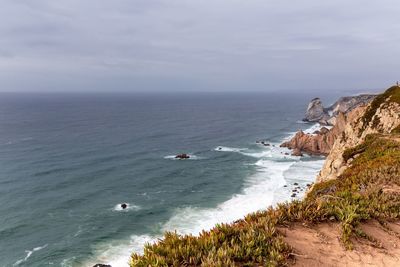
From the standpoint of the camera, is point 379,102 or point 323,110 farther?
point 323,110

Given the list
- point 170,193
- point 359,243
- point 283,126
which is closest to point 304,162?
point 170,193

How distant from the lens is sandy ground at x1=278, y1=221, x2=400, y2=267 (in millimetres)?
→ 9281

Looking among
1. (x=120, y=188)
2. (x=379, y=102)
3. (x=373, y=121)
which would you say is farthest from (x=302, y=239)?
(x=120, y=188)

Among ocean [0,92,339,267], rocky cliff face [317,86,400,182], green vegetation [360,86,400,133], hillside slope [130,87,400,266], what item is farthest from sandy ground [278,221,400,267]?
green vegetation [360,86,400,133]

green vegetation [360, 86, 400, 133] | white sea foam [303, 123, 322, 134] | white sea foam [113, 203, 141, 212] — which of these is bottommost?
white sea foam [113, 203, 141, 212]

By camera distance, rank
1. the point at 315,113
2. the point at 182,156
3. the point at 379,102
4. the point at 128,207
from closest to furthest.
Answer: the point at 128,207 → the point at 379,102 → the point at 182,156 → the point at 315,113

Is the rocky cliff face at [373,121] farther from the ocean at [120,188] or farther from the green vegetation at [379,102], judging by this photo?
the ocean at [120,188]

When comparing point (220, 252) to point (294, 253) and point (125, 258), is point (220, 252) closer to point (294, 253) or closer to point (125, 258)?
point (294, 253)

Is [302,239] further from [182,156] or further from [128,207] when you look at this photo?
[182,156]

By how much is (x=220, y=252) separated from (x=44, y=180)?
62.5m

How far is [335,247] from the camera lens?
9.95m

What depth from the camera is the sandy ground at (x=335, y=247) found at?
30.5 ft

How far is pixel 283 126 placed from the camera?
143m

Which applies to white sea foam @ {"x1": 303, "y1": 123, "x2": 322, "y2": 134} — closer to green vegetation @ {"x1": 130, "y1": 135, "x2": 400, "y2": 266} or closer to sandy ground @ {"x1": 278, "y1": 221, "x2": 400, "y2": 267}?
green vegetation @ {"x1": 130, "y1": 135, "x2": 400, "y2": 266}
